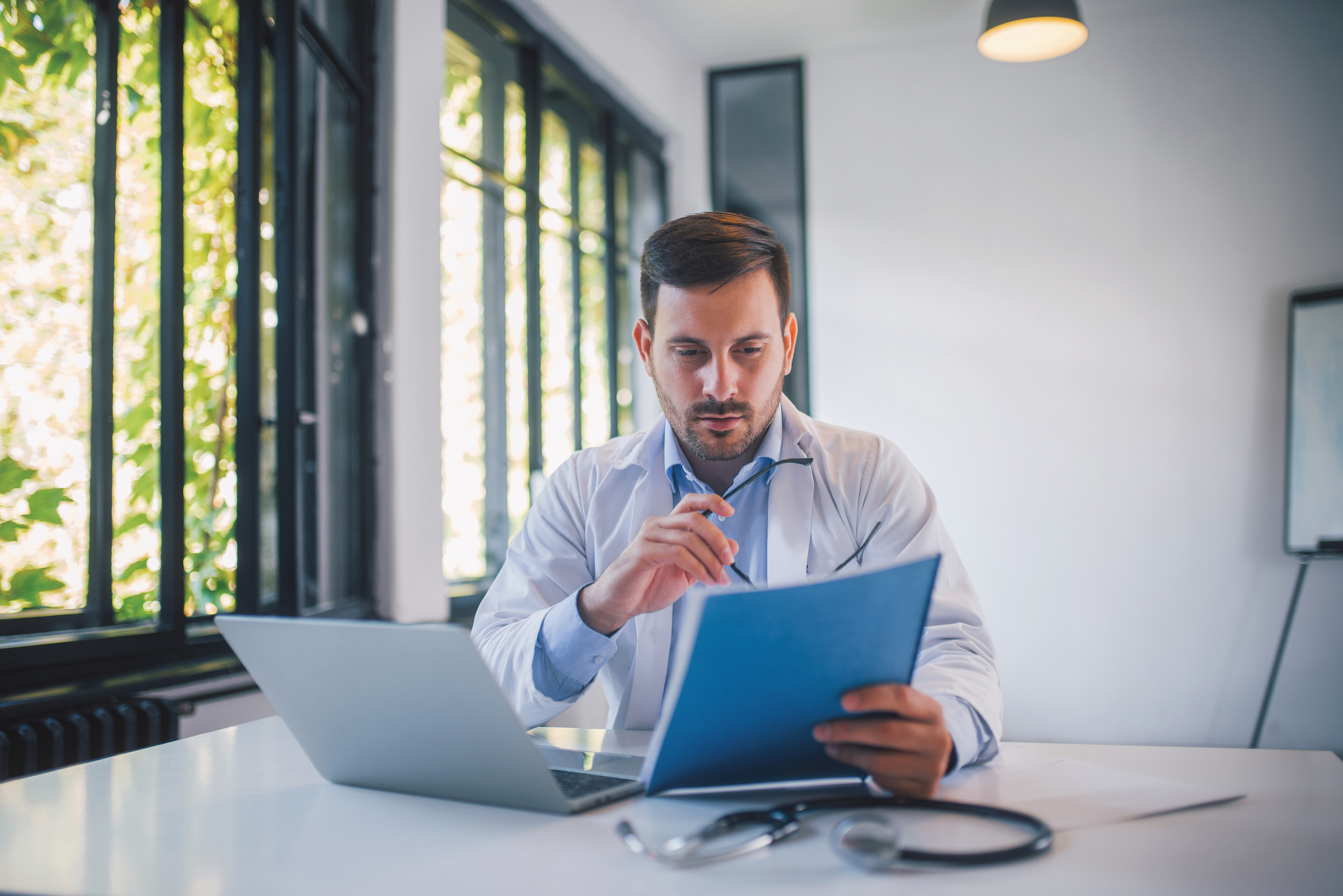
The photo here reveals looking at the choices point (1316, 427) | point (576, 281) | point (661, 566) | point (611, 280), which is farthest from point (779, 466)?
point (1316, 427)

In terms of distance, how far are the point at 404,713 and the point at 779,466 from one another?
0.94m

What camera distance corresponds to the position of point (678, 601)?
4.97 feet

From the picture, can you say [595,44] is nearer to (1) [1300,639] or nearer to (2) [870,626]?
(2) [870,626]

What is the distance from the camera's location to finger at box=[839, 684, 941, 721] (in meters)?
0.83

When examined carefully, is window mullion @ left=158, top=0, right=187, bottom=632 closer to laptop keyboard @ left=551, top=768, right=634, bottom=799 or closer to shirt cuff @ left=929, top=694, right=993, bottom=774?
laptop keyboard @ left=551, top=768, right=634, bottom=799

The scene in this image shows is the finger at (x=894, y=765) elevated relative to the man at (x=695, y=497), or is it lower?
lower

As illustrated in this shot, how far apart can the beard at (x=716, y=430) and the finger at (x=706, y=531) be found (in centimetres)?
49

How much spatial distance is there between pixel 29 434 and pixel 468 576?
6.04 ft

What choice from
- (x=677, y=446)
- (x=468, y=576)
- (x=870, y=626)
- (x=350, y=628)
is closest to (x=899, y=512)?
(x=677, y=446)

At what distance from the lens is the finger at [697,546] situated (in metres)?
1.12

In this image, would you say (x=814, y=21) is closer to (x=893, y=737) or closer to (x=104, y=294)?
(x=104, y=294)

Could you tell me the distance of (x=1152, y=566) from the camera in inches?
177

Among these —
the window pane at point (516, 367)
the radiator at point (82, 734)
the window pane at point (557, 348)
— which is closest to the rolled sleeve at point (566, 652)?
the radiator at point (82, 734)

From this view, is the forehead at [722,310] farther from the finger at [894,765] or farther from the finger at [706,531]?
the finger at [894,765]
